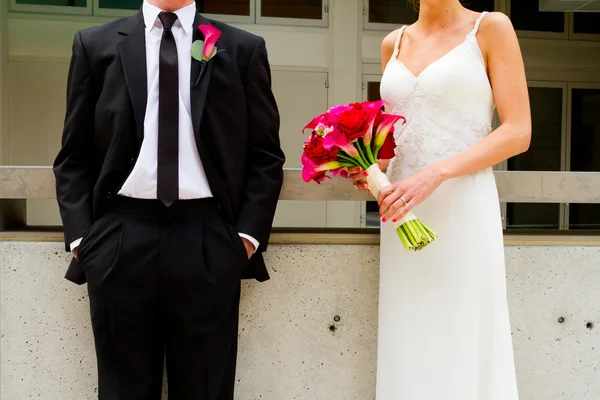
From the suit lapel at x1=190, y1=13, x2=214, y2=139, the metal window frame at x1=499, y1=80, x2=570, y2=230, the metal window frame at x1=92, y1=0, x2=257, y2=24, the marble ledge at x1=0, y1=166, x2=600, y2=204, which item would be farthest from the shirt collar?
the metal window frame at x1=499, y1=80, x2=570, y2=230

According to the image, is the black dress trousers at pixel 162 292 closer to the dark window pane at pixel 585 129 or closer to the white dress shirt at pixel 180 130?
the white dress shirt at pixel 180 130

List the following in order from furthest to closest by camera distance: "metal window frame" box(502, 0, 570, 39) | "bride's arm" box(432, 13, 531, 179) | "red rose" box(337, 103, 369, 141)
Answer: "metal window frame" box(502, 0, 570, 39)
"bride's arm" box(432, 13, 531, 179)
"red rose" box(337, 103, 369, 141)

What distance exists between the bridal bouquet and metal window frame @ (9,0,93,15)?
942 cm

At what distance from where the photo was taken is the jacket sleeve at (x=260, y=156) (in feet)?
7.40

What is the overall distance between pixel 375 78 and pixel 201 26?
8675 millimetres

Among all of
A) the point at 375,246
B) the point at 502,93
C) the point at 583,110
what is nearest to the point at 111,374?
the point at 375,246

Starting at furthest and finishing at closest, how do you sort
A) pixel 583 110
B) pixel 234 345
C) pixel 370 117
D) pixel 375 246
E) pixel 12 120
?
pixel 583 110
pixel 12 120
pixel 375 246
pixel 234 345
pixel 370 117

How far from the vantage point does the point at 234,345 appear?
93.0 inches

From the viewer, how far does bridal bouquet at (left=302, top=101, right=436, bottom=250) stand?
2.00 metres

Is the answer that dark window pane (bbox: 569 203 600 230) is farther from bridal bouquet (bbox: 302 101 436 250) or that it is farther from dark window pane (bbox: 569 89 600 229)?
bridal bouquet (bbox: 302 101 436 250)

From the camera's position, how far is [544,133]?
38.7 feet

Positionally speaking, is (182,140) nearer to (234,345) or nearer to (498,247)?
(234,345)

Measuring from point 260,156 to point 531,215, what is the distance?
32.0 feet

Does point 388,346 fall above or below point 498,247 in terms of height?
below
